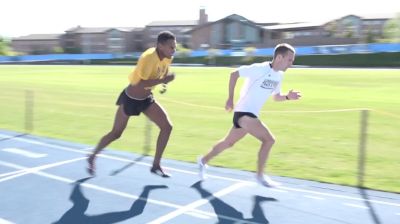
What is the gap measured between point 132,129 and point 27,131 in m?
2.30

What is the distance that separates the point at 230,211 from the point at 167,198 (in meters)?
0.81

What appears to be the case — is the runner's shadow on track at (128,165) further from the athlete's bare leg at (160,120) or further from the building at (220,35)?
the building at (220,35)

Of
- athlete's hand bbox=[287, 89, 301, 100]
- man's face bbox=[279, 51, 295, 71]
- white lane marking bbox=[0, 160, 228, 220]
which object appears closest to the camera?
white lane marking bbox=[0, 160, 228, 220]

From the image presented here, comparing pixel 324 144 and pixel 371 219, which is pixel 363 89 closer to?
pixel 324 144

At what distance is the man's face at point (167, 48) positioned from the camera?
5.76 m

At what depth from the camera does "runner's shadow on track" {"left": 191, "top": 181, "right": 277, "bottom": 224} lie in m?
4.66

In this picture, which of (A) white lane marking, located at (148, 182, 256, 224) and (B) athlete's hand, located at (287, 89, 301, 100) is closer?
(A) white lane marking, located at (148, 182, 256, 224)

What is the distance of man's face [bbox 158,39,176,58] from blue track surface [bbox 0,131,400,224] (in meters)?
1.63

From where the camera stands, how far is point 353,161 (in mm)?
7633

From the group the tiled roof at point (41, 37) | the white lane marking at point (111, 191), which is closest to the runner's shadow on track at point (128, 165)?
the white lane marking at point (111, 191)

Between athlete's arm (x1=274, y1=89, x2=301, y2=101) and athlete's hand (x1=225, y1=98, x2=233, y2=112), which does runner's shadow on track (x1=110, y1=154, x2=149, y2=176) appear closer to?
athlete's hand (x1=225, y1=98, x2=233, y2=112)

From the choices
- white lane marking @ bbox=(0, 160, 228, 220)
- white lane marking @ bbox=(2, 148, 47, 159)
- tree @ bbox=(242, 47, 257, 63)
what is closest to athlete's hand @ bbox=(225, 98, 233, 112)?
white lane marking @ bbox=(0, 160, 228, 220)

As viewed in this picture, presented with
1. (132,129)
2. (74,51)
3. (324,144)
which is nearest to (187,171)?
(324,144)

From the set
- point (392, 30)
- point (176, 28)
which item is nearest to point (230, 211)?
point (392, 30)
